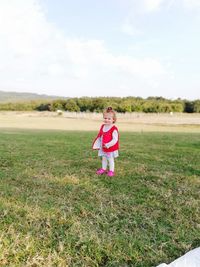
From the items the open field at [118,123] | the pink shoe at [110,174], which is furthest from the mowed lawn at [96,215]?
the open field at [118,123]

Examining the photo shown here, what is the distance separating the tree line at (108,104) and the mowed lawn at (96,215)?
6897cm

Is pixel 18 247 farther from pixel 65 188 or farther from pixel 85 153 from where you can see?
pixel 85 153

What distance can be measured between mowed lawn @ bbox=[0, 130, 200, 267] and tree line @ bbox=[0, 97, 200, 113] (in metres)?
69.0

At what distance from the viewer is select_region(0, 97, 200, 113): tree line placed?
8131cm

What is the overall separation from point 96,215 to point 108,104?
2928 inches

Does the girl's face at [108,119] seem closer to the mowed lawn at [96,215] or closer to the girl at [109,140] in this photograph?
the girl at [109,140]

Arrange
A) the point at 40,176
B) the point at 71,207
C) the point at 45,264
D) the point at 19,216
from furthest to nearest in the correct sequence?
the point at 40,176 → the point at 71,207 → the point at 19,216 → the point at 45,264

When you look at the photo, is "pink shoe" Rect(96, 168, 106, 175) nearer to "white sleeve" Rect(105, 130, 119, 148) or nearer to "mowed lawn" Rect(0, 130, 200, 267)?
"mowed lawn" Rect(0, 130, 200, 267)

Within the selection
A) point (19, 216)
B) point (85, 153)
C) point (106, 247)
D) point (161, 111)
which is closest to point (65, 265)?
point (106, 247)

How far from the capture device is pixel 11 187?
463 centimetres

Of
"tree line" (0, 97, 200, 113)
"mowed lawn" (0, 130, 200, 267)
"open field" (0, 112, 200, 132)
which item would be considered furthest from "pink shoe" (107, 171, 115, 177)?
"tree line" (0, 97, 200, 113)

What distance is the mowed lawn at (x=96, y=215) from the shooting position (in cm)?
267

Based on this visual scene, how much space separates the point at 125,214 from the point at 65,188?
52.8 inches

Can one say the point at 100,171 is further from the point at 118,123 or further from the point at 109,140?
the point at 118,123
